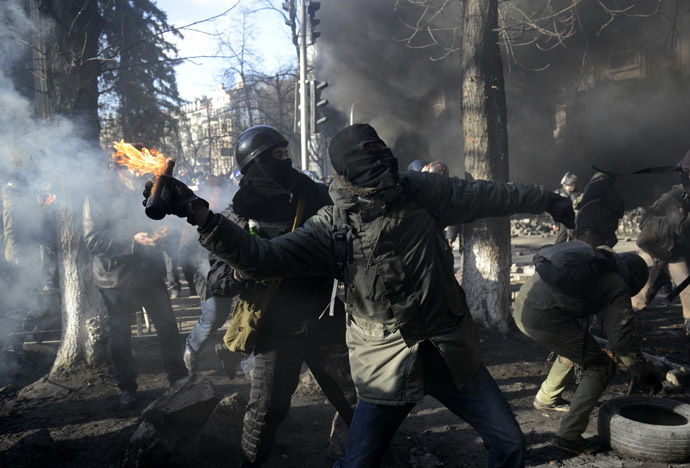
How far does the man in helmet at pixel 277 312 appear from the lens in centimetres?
302

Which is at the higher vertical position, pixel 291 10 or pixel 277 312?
pixel 291 10

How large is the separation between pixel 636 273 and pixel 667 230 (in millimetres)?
2593

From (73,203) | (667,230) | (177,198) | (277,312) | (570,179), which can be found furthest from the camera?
(570,179)

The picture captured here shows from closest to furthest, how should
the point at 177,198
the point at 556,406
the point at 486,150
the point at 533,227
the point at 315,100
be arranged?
the point at 177,198, the point at 556,406, the point at 486,150, the point at 315,100, the point at 533,227

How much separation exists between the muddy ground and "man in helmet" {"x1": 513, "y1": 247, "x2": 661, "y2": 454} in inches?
12.8

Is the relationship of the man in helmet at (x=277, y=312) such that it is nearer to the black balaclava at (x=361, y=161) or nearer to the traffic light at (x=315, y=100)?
the black balaclava at (x=361, y=161)

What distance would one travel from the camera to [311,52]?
74.6 feet

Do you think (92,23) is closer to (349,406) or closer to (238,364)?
(238,364)

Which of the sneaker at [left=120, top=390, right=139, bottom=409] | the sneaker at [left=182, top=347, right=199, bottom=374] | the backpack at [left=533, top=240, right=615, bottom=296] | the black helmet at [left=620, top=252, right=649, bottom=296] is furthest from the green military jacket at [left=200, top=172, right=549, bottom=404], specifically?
the sneaker at [left=120, top=390, right=139, bottom=409]

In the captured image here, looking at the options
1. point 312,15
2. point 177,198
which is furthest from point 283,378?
point 312,15

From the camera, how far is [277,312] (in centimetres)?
303

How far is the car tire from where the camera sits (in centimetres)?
321

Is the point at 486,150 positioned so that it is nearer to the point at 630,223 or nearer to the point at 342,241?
the point at 342,241

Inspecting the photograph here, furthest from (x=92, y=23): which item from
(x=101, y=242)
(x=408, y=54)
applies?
(x=408, y=54)
